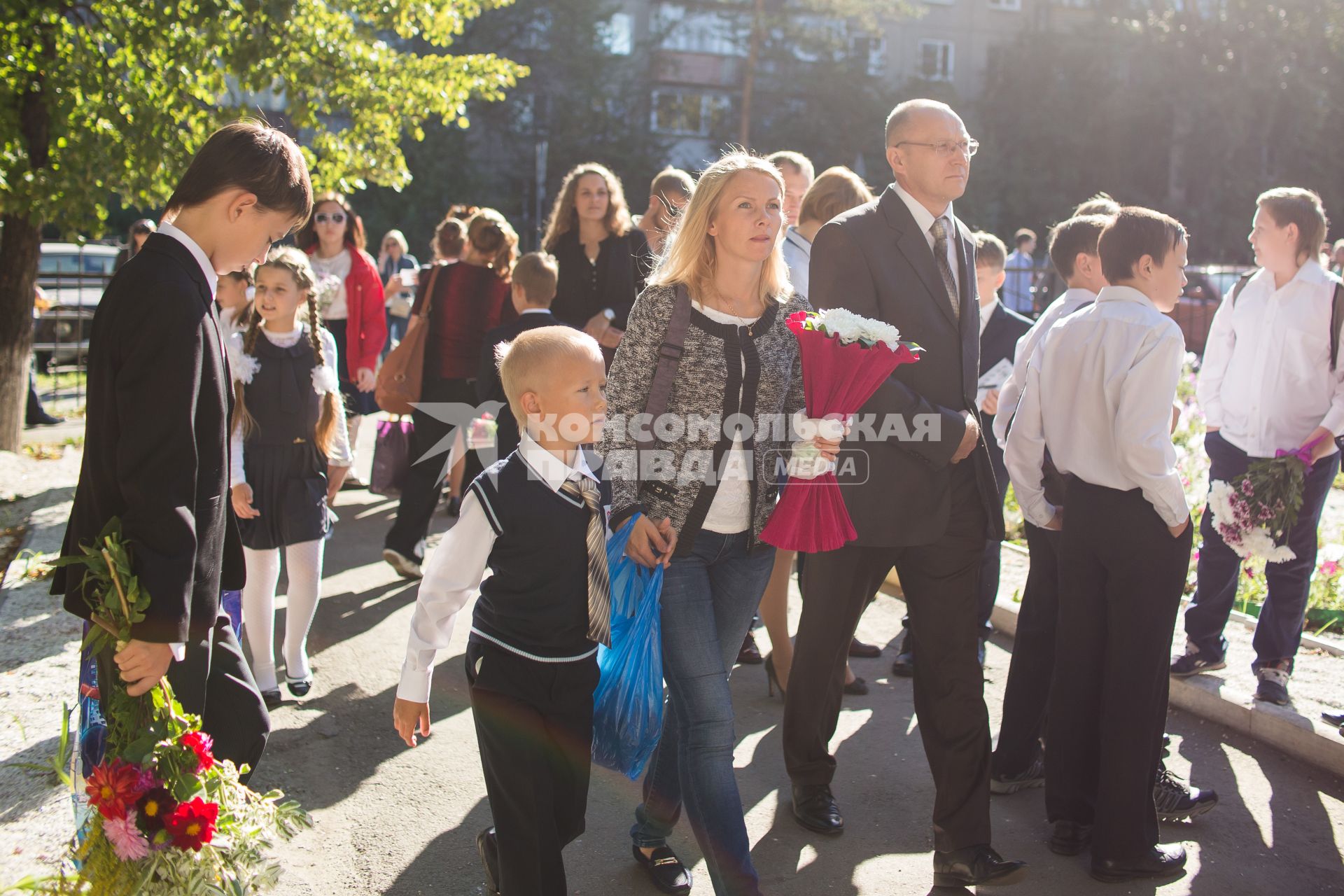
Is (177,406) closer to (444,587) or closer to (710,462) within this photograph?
(444,587)

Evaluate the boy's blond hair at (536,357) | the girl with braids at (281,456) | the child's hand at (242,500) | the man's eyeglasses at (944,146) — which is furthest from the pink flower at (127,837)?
the man's eyeglasses at (944,146)

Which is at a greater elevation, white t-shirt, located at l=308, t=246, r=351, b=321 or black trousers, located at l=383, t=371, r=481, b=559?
white t-shirt, located at l=308, t=246, r=351, b=321

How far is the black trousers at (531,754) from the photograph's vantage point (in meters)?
3.01

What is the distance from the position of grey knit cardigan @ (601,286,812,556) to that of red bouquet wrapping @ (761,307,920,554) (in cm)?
10

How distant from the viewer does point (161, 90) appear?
8.80m

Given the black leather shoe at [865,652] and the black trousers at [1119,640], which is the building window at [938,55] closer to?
the black leather shoe at [865,652]

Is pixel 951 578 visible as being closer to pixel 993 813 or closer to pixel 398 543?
pixel 993 813

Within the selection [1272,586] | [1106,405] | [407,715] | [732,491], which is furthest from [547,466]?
[1272,586]

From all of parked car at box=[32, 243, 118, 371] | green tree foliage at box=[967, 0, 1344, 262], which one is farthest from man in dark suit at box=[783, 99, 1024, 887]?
green tree foliage at box=[967, 0, 1344, 262]

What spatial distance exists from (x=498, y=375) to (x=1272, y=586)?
3892 millimetres

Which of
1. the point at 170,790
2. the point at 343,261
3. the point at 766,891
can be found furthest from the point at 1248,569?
the point at 343,261

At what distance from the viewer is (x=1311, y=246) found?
525 centimetres

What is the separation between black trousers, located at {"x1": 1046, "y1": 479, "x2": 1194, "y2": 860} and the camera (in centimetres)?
367

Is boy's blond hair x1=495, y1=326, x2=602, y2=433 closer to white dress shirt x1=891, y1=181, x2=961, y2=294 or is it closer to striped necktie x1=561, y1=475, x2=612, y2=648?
striped necktie x1=561, y1=475, x2=612, y2=648
